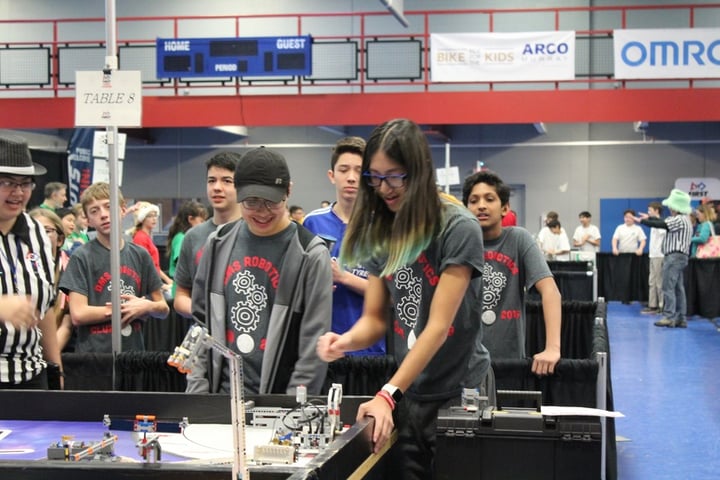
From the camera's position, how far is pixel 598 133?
2195cm

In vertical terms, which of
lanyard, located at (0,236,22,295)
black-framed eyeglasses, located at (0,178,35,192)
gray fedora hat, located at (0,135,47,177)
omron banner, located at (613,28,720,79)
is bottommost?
lanyard, located at (0,236,22,295)

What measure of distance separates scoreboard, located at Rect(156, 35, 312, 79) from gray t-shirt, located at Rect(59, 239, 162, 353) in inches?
432

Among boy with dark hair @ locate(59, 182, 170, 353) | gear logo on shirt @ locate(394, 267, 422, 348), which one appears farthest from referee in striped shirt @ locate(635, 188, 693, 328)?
gear logo on shirt @ locate(394, 267, 422, 348)

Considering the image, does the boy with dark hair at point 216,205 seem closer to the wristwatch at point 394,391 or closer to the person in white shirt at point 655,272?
the wristwatch at point 394,391

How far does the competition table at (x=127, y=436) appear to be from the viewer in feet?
6.58

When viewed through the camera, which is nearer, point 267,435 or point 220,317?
point 267,435

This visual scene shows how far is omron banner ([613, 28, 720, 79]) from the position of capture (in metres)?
14.8

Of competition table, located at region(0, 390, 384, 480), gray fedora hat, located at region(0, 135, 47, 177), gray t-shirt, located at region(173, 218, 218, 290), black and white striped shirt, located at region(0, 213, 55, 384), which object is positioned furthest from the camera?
gray t-shirt, located at region(173, 218, 218, 290)

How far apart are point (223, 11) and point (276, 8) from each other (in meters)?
1.24

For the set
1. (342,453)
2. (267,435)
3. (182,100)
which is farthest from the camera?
(182,100)

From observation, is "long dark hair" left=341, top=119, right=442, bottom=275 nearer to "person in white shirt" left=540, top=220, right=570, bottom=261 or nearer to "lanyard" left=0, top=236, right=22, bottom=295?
"lanyard" left=0, top=236, right=22, bottom=295

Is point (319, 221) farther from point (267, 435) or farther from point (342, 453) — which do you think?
point (342, 453)

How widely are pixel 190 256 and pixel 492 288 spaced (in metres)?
1.39

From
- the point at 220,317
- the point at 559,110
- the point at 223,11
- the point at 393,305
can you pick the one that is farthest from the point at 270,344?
the point at 223,11
